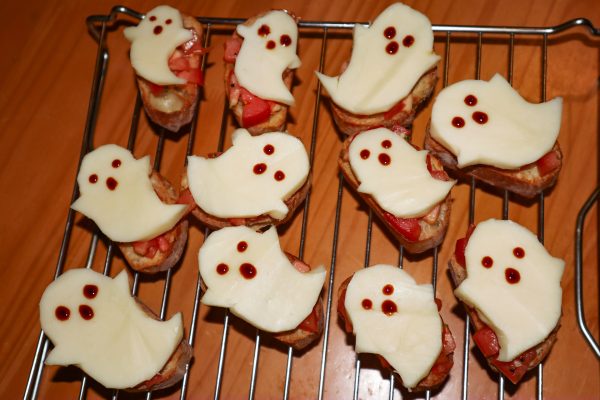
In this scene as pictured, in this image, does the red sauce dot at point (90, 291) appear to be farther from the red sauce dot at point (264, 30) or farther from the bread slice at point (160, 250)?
the red sauce dot at point (264, 30)

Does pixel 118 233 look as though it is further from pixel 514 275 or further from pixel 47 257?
pixel 514 275

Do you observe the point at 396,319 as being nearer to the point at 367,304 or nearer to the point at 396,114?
the point at 367,304

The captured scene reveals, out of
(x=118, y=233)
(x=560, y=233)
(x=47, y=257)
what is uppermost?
(x=560, y=233)

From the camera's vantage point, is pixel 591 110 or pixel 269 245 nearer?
pixel 269 245

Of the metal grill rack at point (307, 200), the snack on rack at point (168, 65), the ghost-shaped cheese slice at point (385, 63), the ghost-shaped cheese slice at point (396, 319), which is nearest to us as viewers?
the ghost-shaped cheese slice at point (396, 319)

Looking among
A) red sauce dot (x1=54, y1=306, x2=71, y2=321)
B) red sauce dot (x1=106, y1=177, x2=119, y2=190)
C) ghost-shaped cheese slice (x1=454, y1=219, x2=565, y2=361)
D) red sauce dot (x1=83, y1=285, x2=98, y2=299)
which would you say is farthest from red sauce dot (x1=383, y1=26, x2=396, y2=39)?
red sauce dot (x1=54, y1=306, x2=71, y2=321)

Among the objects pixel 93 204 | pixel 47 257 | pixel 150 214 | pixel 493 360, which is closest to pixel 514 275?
pixel 493 360

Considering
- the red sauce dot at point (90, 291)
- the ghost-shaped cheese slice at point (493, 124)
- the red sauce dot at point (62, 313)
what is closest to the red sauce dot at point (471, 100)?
the ghost-shaped cheese slice at point (493, 124)

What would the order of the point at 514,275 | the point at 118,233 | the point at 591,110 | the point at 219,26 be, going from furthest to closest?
the point at 219,26 < the point at 591,110 < the point at 118,233 < the point at 514,275
